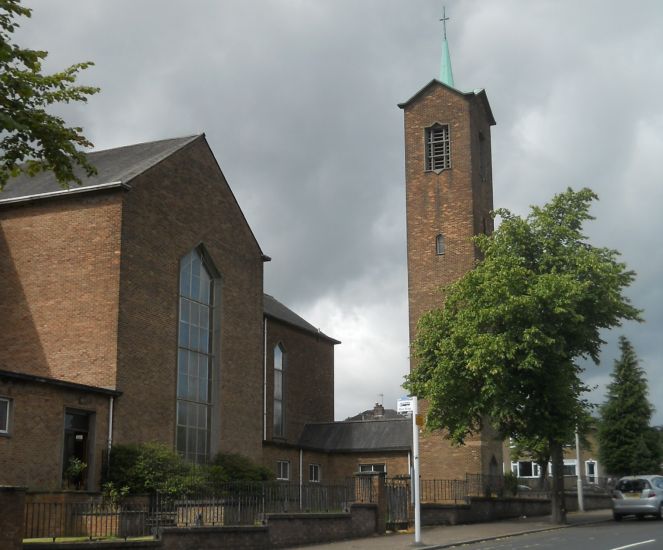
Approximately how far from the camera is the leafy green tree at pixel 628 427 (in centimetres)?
5978

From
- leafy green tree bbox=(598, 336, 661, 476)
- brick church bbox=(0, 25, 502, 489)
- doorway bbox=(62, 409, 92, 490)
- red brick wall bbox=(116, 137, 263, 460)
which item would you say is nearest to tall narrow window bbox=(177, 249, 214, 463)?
brick church bbox=(0, 25, 502, 489)

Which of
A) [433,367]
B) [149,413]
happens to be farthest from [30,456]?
[433,367]

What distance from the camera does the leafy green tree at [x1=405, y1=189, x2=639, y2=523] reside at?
28.2m

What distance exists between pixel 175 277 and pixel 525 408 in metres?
12.5

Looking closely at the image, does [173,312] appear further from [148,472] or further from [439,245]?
[439,245]

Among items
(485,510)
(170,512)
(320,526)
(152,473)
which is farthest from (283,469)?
(170,512)

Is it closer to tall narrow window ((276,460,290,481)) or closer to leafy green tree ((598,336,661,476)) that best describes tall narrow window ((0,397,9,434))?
tall narrow window ((276,460,290,481))

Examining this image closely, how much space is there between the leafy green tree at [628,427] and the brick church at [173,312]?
80.1 feet

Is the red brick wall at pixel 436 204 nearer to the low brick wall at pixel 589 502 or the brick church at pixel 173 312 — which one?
the brick church at pixel 173 312

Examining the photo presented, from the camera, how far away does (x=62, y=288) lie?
1102 inches

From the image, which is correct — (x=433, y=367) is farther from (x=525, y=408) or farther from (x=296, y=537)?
(x=296, y=537)

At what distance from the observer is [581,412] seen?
29406 millimetres

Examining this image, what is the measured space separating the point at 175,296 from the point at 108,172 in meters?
4.76

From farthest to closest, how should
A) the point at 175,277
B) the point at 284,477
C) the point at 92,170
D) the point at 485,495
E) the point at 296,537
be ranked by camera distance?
the point at 284,477, the point at 485,495, the point at 175,277, the point at 296,537, the point at 92,170
